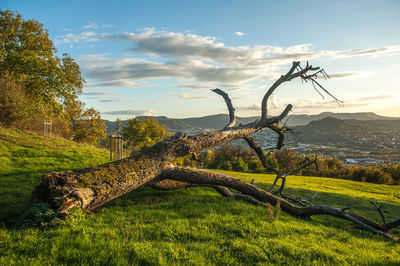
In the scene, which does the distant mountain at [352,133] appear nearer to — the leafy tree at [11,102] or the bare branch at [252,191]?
the leafy tree at [11,102]

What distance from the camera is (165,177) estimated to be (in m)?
6.60

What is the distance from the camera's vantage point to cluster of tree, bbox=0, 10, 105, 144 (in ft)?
63.8

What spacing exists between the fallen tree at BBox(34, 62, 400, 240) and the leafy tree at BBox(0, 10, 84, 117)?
2121 centimetres

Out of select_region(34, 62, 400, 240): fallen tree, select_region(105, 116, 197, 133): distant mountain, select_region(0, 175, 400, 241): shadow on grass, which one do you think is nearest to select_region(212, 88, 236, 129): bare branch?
select_region(34, 62, 400, 240): fallen tree

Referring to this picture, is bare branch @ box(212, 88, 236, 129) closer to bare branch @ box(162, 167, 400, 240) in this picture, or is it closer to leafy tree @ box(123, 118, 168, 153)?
bare branch @ box(162, 167, 400, 240)

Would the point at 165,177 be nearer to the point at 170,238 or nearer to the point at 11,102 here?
the point at 170,238

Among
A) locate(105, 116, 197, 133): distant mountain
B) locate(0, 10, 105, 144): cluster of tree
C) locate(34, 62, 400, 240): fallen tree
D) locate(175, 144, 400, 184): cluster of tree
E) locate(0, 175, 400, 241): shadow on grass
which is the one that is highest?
locate(0, 10, 105, 144): cluster of tree

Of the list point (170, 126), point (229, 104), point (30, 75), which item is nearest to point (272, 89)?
point (229, 104)

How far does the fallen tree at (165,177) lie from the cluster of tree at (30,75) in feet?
62.2

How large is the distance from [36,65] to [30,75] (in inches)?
90.4

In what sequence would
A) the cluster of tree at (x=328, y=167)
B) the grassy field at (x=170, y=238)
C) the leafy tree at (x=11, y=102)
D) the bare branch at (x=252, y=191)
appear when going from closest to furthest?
the grassy field at (x=170, y=238) < the bare branch at (x=252, y=191) < the leafy tree at (x=11, y=102) < the cluster of tree at (x=328, y=167)

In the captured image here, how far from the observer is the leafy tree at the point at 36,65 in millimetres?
21547

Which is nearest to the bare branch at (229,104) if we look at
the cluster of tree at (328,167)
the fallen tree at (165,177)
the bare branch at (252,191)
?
the fallen tree at (165,177)

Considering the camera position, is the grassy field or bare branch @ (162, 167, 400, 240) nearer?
the grassy field
